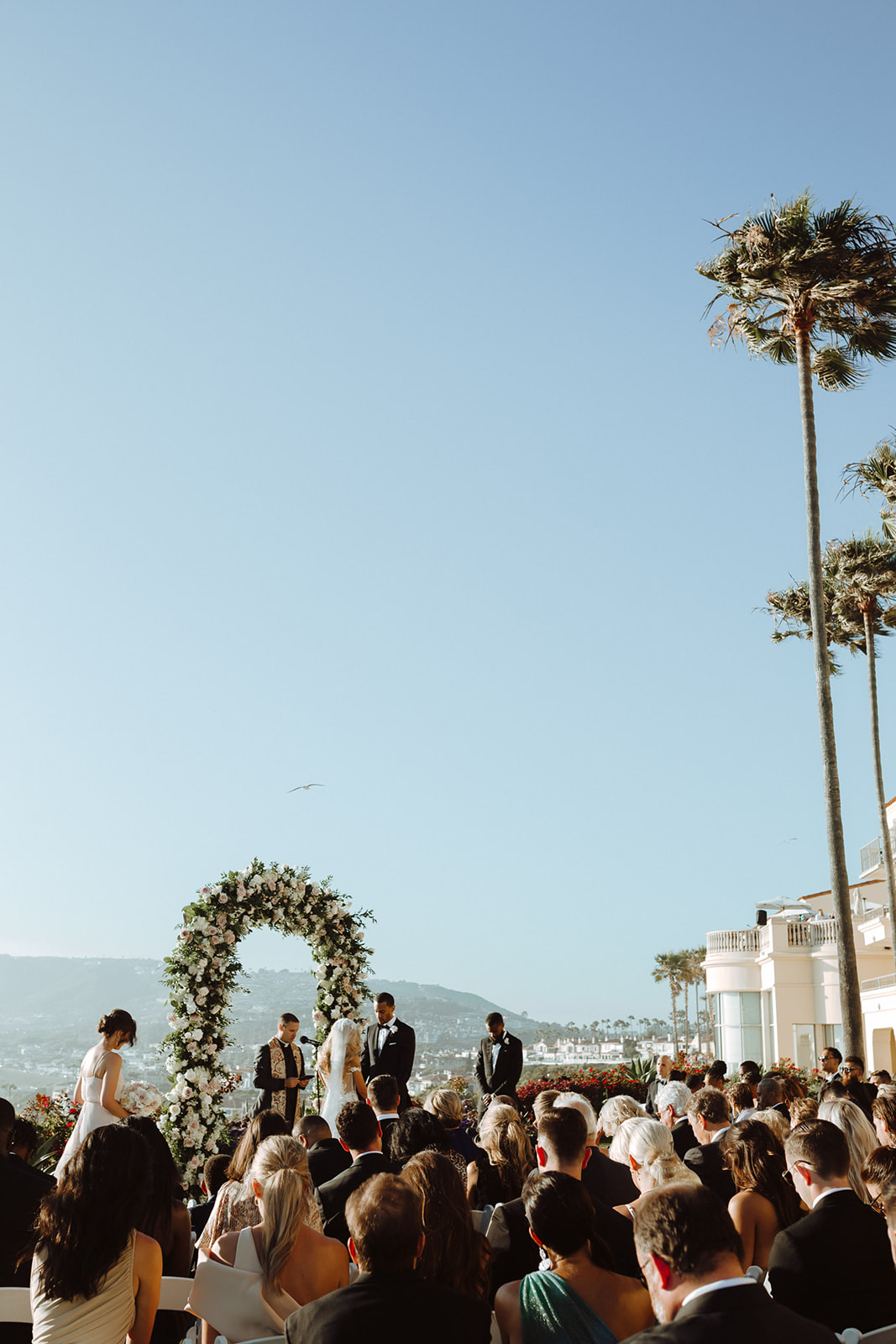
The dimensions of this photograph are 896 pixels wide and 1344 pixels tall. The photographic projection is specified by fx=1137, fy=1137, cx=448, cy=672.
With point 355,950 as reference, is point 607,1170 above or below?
below

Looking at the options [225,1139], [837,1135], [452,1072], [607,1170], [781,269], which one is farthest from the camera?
[781,269]

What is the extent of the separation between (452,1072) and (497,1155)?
31.5 feet

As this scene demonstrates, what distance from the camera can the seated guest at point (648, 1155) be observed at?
536 centimetres

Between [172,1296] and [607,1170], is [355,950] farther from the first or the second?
[172,1296]

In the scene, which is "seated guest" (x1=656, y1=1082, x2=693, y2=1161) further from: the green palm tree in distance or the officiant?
the green palm tree in distance

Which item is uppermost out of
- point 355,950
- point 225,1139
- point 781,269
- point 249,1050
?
point 781,269

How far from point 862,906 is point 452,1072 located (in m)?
30.5

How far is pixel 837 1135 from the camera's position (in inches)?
198

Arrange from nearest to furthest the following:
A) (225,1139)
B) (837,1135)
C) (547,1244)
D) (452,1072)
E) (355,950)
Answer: (547,1244) < (837,1135) < (225,1139) < (355,950) < (452,1072)

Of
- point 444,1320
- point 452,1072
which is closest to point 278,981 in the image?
point 452,1072

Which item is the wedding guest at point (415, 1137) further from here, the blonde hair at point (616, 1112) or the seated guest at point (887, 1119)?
the seated guest at point (887, 1119)

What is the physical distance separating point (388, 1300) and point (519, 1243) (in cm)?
184

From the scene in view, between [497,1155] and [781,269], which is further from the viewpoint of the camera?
[781,269]

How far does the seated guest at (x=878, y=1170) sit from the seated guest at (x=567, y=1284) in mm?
1646
